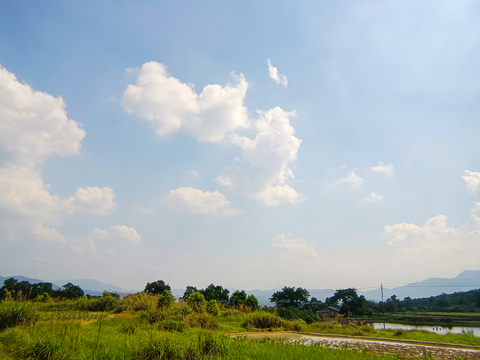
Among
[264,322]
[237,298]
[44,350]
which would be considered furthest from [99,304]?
[237,298]

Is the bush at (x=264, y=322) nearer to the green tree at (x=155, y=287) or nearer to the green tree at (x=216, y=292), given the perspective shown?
the green tree at (x=216, y=292)

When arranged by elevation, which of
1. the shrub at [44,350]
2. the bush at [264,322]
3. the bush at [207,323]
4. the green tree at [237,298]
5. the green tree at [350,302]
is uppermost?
the shrub at [44,350]

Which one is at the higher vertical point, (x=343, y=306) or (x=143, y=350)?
(x=143, y=350)

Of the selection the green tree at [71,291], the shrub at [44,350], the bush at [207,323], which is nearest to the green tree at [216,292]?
the green tree at [71,291]

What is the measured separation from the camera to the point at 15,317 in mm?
7797

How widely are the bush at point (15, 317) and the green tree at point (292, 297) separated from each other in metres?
38.7

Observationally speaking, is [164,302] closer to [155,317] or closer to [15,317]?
[155,317]

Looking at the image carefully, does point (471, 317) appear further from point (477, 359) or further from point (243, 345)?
point (243, 345)

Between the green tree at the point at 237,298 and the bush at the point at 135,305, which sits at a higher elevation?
the bush at the point at 135,305

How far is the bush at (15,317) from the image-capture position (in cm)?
762

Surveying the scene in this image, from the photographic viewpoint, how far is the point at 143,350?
5.41 m

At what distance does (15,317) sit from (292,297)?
40132 millimetres

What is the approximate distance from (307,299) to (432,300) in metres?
28.2

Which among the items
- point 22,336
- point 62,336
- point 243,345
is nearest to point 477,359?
point 243,345
